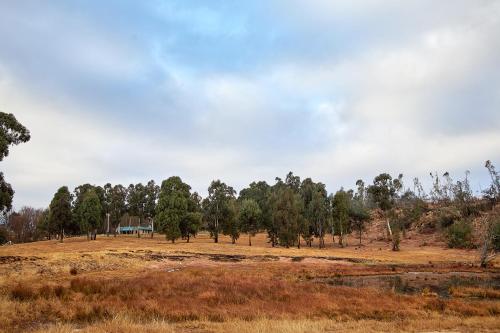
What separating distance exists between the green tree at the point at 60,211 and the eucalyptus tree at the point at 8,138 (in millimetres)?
54290

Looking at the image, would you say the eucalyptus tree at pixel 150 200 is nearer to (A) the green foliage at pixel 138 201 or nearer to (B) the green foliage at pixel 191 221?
(A) the green foliage at pixel 138 201

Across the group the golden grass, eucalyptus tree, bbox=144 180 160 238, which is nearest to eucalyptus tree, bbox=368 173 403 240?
eucalyptus tree, bbox=144 180 160 238

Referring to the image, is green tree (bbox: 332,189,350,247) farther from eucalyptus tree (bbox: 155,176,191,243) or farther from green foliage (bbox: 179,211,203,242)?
eucalyptus tree (bbox: 155,176,191,243)

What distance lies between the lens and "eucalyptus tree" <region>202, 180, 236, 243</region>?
8650 centimetres

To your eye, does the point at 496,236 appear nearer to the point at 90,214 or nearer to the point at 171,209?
the point at 171,209

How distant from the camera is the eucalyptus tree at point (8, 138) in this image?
37.8 metres

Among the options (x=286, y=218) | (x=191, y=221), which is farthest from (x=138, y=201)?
(x=286, y=218)

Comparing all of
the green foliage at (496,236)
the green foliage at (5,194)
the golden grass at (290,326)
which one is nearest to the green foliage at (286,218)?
the green foliage at (496,236)

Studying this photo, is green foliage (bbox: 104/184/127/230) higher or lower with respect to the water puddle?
higher

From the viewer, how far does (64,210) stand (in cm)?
9244

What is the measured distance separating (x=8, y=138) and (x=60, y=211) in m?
58.0

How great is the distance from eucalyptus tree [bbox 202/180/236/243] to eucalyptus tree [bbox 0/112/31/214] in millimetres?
49525

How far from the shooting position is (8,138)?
3875 centimetres

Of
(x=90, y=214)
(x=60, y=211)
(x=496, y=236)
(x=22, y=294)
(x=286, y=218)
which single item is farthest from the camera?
(x=60, y=211)
